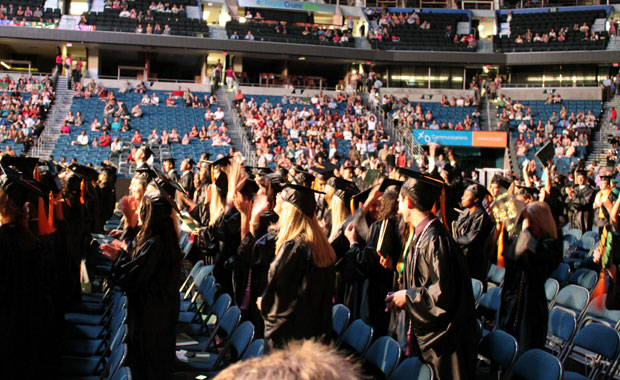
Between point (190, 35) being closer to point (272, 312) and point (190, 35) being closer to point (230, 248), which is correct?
point (230, 248)

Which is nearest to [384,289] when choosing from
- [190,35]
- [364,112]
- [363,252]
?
[363,252]

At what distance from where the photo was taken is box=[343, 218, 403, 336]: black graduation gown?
17.1 feet

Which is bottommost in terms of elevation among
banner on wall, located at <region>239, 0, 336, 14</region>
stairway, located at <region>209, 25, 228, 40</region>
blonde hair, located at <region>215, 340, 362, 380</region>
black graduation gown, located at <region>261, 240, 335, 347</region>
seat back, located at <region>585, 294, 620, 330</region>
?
seat back, located at <region>585, 294, 620, 330</region>

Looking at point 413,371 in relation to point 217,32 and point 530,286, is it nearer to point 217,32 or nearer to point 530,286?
point 530,286

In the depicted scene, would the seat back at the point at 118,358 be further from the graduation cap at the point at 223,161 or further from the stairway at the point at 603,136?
the stairway at the point at 603,136

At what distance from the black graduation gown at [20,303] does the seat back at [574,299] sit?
4.97 metres

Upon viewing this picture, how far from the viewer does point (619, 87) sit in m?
31.1

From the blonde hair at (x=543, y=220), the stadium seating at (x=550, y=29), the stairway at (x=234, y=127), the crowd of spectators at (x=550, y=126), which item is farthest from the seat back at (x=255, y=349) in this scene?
the stadium seating at (x=550, y=29)

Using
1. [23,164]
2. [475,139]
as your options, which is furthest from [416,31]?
[23,164]

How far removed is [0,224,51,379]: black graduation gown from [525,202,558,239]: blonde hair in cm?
417

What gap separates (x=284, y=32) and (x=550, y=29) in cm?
1599

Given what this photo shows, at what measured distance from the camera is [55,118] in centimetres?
2528

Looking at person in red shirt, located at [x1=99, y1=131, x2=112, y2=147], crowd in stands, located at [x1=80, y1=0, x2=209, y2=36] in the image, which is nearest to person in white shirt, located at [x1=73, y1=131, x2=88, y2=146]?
person in red shirt, located at [x1=99, y1=131, x2=112, y2=147]

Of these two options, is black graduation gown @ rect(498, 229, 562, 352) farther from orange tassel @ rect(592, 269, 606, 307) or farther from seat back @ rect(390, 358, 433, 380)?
seat back @ rect(390, 358, 433, 380)
